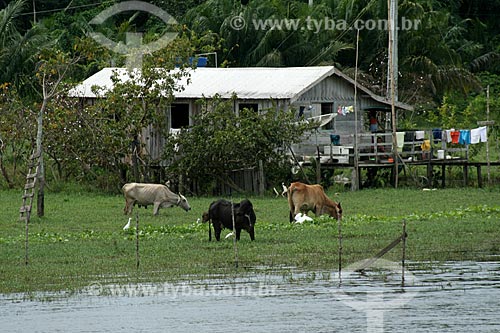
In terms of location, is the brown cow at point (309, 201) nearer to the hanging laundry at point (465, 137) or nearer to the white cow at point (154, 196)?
the white cow at point (154, 196)

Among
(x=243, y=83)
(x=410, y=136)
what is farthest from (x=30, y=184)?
(x=410, y=136)

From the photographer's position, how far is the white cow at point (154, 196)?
84.8 ft

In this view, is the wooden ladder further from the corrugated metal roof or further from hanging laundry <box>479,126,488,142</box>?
hanging laundry <box>479,126,488,142</box>

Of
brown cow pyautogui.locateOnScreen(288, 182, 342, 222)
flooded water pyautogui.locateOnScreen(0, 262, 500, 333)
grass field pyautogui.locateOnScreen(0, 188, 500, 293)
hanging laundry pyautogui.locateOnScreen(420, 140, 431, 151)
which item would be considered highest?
hanging laundry pyautogui.locateOnScreen(420, 140, 431, 151)

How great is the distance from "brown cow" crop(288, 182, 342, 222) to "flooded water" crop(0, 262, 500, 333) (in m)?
6.26

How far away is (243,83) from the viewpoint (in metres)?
32.8

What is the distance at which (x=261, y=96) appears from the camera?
1244 inches

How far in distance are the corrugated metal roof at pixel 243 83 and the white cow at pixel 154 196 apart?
242 inches

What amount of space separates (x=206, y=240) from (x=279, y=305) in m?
5.70

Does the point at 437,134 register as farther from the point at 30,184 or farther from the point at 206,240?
the point at 206,240

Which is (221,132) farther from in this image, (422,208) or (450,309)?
(450,309)

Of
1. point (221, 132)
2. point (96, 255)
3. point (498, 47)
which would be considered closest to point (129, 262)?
point (96, 255)

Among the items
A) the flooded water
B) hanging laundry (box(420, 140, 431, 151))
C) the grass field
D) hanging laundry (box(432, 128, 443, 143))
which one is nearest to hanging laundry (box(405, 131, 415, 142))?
hanging laundry (box(420, 140, 431, 151))

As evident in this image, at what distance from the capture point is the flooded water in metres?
14.0
